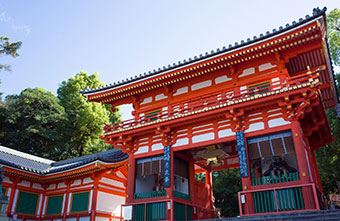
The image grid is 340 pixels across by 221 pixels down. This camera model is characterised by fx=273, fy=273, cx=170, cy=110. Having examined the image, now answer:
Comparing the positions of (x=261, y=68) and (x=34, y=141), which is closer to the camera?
(x=261, y=68)

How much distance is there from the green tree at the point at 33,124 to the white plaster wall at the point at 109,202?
15098 mm

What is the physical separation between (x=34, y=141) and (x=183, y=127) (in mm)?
23529

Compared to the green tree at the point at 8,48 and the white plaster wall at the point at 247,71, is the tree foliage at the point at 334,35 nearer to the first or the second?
the white plaster wall at the point at 247,71

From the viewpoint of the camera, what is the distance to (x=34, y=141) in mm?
30453

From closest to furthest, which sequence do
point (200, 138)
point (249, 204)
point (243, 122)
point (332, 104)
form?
point (249, 204) → point (243, 122) → point (200, 138) → point (332, 104)

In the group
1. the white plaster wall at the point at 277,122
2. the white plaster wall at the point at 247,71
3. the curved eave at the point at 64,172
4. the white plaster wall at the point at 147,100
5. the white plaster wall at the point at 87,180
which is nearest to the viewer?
the white plaster wall at the point at 277,122

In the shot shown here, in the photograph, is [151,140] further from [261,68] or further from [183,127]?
[261,68]

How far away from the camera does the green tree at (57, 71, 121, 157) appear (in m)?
31.1

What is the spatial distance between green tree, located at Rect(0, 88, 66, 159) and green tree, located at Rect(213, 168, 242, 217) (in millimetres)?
18035

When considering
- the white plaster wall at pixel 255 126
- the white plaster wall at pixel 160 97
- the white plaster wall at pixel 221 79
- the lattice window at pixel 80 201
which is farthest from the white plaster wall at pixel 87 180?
the white plaster wall at pixel 255 126

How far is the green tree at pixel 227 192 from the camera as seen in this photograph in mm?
23337

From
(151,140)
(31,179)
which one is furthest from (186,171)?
(31,179)

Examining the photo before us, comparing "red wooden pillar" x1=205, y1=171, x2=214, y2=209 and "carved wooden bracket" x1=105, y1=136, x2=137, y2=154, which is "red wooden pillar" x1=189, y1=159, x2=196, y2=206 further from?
"carved wooden bracket" x1=105, y1=136, x2=137, y2=154

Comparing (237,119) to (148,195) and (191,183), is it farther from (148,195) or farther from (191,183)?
(148,195)
